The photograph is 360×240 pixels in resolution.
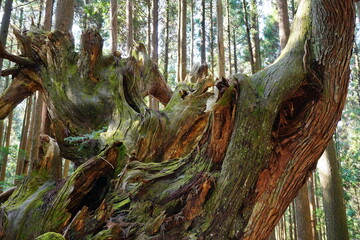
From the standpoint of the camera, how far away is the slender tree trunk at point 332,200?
672 cm

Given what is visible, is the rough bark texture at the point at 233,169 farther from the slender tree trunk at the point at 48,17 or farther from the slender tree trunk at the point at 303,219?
the slender tree trunk at the point at 48,17

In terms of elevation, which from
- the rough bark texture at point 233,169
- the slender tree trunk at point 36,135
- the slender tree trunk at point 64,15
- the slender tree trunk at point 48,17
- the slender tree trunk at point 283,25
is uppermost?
the slender tree trunk at point 48,17

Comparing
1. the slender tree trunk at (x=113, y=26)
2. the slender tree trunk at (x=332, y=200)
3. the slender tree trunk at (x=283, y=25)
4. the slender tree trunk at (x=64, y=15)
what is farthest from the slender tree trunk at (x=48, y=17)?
the slender tree trunk at (x=332, y=200)

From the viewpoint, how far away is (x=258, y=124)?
9.56ft

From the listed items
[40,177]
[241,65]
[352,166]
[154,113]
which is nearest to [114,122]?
[154,113]

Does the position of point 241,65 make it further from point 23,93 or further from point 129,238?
point 129,238

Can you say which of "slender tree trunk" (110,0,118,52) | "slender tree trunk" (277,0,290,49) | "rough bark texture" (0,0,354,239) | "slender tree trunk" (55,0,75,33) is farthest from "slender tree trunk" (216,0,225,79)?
"rough bark texture" (0,0,354,239)

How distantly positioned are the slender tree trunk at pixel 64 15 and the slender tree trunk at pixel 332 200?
621 cm

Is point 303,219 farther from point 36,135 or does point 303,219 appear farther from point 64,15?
point 64,15

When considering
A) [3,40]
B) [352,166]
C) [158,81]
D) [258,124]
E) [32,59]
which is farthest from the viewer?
[352,166]

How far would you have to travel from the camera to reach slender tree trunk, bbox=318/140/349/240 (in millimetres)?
6719

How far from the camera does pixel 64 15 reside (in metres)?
6.79

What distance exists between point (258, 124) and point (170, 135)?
2466mm

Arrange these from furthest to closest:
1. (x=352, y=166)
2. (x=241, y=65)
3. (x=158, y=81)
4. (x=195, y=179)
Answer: (x=241, y=65) → (x=352, y=166) → (x=158, y=81) → (x=195, y=179)
